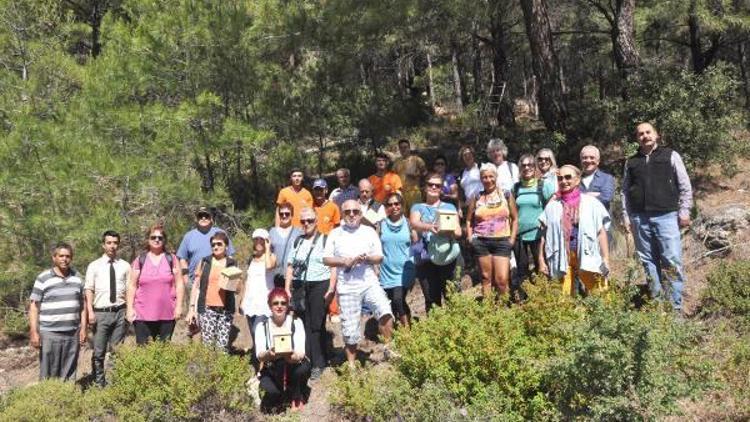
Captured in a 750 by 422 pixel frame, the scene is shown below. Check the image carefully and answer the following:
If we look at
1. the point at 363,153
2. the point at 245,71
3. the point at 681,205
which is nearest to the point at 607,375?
the point at 681,205

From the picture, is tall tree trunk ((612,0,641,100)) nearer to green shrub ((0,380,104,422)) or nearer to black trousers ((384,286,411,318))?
black trousers ((384,286,411,318))

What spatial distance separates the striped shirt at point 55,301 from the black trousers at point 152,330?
1.98 ft

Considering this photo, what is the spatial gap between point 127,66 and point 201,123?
4.07 feet

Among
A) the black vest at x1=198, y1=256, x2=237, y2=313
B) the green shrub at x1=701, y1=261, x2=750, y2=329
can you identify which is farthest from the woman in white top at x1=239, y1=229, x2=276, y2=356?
the green shrub at x1=701, y1=261, x2=750, y2=329

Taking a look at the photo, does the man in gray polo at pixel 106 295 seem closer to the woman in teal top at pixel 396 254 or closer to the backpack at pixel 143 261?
the backpack at pixel 143 261

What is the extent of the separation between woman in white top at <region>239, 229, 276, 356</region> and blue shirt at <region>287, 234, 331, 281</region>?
0.71 ft

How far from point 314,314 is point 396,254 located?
919 mm

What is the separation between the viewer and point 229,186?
902 centimetres

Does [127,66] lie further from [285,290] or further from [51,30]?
[285,290]

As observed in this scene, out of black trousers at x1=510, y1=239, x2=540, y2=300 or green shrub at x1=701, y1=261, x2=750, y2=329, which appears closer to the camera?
green shrub at x1=701, y1=261, x2=750, y2=329

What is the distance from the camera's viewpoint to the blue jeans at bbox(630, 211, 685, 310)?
4.75 m

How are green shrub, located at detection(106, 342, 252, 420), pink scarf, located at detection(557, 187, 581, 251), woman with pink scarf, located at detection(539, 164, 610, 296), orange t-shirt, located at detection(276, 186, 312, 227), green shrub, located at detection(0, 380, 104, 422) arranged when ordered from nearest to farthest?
green shrub, located at detection(0, 380, 104, 422)
green shrub, located at detection(106, 342, 252, 420)
woman with pink scarf, located at detection(539, 164, 610, 296)
pink scarf, located at detection(557, 187, 581, 251)
orange t-shirt, located at detection(276, 186, 312, 227)

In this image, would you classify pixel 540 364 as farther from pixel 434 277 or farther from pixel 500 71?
pixel 500 71

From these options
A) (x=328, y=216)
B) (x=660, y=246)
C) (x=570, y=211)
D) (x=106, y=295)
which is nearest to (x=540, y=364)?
(x=570, y=211)
